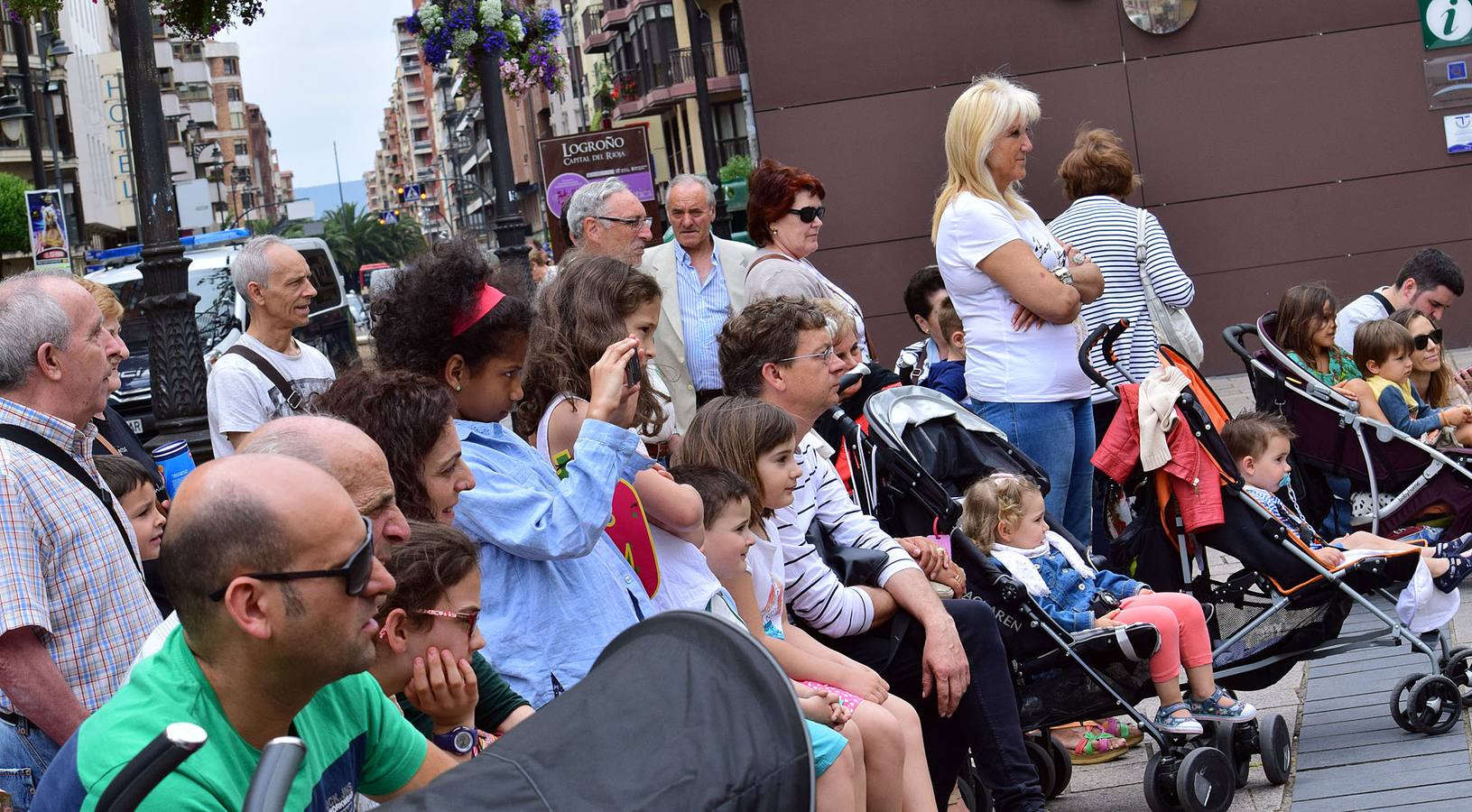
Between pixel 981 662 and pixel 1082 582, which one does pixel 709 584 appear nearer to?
pixel 981 662

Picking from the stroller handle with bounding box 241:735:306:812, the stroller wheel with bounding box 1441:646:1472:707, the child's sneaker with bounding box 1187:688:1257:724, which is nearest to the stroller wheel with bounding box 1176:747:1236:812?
the child's sneaker with bounding box 1187:688:1257:724

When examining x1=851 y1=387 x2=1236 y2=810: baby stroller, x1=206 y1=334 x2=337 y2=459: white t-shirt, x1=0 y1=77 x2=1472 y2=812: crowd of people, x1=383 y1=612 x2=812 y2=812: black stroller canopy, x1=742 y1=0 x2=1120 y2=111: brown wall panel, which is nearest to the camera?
x1=383 y1=612 x2=812 y2=812: black stroller canopy

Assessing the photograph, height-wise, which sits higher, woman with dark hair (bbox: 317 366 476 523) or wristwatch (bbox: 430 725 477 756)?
woman with dark hair (bbox: 317 366 476 523)

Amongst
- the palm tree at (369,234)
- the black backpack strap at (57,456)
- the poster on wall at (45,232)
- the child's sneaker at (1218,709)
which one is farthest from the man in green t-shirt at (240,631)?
the palm tree at (369,234)

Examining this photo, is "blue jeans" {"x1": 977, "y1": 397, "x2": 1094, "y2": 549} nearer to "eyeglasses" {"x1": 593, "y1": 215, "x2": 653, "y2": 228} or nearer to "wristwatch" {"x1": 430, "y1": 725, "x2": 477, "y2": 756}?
"eyeglasses" {"x1": 593, "y1": 215, "x2": 653, "y2": 228}

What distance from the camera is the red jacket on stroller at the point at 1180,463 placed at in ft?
18.4

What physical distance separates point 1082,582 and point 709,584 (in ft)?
5.26

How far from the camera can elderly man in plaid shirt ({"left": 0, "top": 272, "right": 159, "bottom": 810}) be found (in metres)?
3.43

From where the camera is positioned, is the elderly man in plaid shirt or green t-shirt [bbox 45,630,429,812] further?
the elderly man in plaid shirt

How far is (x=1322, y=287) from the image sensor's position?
24.9ft

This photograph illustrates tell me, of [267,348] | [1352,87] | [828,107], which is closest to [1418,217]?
[1352,87]

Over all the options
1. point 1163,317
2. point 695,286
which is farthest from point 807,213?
point 1163,317

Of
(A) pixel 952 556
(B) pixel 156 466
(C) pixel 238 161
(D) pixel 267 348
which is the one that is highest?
(C) pixel 238 161

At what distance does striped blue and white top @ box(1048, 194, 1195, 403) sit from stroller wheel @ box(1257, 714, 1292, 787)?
9.10 ft
